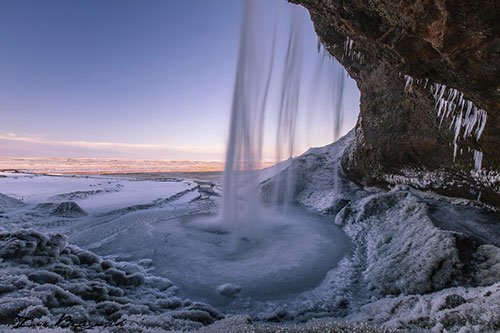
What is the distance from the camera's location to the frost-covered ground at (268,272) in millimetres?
2916

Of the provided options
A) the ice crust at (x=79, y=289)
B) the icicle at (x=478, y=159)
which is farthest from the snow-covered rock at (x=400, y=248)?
the ice crust at (x=79, y=289)

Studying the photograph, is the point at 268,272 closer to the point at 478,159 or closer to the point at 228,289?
the point at 228,289

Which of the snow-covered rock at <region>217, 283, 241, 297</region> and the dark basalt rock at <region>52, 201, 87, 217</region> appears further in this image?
the dark basalt rock at <region>52, 201, 87, 217</region>

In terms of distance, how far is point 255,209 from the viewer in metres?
10.0

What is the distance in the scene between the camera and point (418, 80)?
6.11 metres

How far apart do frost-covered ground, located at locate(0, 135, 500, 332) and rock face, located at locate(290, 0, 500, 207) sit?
118cm

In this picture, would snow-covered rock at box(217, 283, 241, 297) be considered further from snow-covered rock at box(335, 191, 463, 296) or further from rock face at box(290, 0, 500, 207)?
rock face at box(290, 0, 500, 207)

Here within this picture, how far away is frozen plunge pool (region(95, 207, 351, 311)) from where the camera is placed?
4.56m

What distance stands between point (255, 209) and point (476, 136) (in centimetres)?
681

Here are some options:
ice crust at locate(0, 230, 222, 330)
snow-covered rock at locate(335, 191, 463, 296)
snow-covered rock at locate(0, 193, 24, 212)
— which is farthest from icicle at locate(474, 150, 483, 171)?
snow-covered rock at locate(0, 193, 24, 212)

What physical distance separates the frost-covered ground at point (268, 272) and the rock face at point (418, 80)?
1.18 metres

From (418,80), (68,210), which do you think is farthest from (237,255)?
(68,210)

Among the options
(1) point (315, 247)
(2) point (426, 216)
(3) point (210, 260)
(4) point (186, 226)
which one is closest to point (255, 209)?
(4) point (186, 226)

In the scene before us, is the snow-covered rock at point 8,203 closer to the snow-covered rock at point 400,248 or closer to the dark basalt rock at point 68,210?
the dark basalt rock at point 68,210
